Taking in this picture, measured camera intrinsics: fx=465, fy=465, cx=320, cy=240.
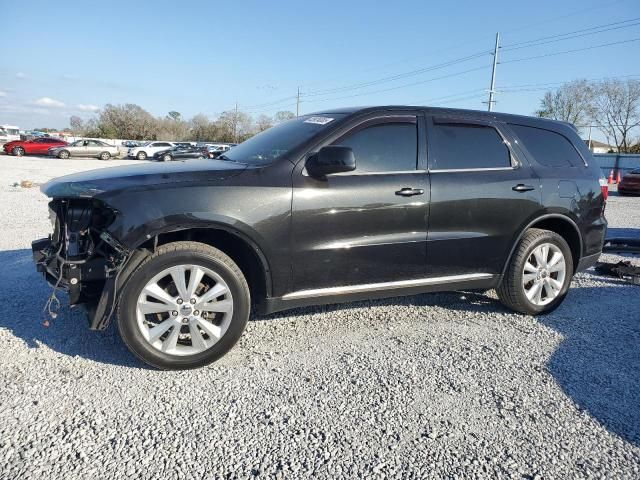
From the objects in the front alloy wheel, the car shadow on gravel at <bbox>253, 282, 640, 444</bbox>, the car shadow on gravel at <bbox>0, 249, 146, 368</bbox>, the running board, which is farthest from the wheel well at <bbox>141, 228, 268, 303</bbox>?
the car shadow on gravel at <bbox>0, 249, 146, 368</bbox>

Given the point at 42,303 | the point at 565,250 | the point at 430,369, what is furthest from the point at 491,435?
the point at 42,303

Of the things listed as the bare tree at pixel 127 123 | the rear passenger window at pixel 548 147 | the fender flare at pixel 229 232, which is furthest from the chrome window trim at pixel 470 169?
the bare tree at pixel 127 123

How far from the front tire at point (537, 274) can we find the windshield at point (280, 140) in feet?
6.66

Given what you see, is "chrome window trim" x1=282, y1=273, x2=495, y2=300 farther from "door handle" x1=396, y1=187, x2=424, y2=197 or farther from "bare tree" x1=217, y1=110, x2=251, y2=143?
"bare tree" x1=217, y1=110, x2=251, y2=143

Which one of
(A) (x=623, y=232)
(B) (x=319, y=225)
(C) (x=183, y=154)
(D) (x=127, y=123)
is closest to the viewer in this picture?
(B) (x=319, y=225)

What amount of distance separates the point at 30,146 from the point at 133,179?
126 ft

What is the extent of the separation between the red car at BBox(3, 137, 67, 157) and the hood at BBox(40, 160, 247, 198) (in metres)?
37.4

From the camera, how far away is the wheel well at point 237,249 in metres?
3.24

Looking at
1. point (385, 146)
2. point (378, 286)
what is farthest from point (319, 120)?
point (378, 286)

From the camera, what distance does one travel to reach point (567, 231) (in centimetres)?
448

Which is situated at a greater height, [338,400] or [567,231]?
[567,231]

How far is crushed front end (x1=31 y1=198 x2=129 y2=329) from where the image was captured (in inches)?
116

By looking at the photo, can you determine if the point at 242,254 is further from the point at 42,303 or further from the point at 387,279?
the point at 42,303

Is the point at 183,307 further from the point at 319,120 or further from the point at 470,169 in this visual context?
the point at 470,169
